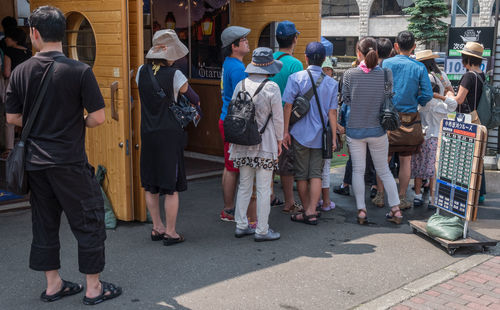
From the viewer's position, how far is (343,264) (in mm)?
4984

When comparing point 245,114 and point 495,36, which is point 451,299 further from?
point 495,36

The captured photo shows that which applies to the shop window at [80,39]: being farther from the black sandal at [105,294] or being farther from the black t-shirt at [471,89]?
the black t-shirt at [471,89]

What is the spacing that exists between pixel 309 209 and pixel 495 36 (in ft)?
17.7

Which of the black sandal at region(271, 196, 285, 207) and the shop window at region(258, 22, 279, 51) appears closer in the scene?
the black sandal at region(271, 196, 285, 207)

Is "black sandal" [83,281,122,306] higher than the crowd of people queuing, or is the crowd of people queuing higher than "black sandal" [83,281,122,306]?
the crowd of people queuing

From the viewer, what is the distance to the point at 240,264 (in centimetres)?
489

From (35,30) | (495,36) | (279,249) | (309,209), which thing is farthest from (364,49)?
(495,36)

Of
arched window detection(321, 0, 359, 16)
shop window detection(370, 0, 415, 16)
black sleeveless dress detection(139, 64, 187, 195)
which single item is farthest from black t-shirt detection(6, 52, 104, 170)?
arched window detection(321, 0, 359, 16)

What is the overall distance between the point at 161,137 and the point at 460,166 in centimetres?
287

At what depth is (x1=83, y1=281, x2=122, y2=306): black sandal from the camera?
4.01 m

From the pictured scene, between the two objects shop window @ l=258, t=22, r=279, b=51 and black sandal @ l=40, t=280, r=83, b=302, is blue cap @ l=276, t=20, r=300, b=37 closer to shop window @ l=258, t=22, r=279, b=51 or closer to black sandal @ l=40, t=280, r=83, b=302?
shop window @ l=258, t=22, r=279, b=51

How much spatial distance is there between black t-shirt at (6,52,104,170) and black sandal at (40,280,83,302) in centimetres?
97

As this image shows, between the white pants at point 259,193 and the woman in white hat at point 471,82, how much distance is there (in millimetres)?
2794

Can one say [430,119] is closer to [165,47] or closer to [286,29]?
[286,29]
